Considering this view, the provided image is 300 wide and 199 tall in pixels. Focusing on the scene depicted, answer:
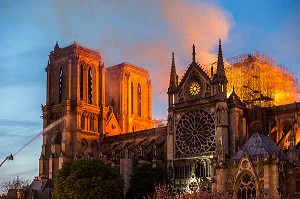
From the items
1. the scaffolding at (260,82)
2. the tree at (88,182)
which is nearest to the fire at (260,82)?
the scaffolding at (260,82)

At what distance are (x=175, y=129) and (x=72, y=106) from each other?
2313cm

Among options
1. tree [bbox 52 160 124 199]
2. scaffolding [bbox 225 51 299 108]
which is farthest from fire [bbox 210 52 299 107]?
tree [bbox 52 160 124 199]

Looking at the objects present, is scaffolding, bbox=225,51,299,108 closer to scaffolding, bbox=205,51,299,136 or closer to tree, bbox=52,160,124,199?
scaffolding, bbox=205,51,299,136

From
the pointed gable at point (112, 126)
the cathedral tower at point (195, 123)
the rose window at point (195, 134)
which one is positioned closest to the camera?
the cathedral tower at point (195, 123)

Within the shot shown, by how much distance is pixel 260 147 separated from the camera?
195 feet

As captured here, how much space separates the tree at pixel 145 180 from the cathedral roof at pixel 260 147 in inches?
654

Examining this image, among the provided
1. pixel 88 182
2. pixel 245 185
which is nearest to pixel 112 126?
pixel 88 182

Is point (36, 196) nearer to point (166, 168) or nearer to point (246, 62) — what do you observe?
point (166, 168)

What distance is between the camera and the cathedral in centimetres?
5784

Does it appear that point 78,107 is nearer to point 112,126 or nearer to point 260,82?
point 112,126

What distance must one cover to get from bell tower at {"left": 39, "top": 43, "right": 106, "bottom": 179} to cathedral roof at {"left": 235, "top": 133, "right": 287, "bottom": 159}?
120 ft

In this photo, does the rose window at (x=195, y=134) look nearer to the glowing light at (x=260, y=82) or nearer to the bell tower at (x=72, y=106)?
the glowing light at (x=260, y=82)

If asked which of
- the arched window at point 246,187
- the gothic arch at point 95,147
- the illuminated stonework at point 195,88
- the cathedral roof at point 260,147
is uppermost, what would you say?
the illuminated stonework at point 195,88

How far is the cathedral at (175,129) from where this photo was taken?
57.8 meters
